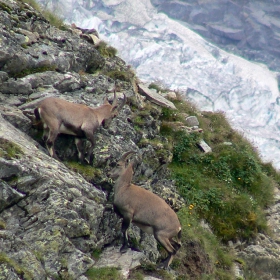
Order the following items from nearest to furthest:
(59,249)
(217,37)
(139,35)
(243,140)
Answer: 1. (59,249)
2. (243,140)
3. (139,35)
4. (217,37)

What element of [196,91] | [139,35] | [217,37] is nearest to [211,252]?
[196,91]

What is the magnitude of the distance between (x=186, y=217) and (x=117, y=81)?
173 inches

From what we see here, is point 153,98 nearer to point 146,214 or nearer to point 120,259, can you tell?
point 146,214

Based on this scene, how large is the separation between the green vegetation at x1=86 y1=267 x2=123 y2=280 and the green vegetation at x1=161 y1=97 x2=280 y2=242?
5.51 meters

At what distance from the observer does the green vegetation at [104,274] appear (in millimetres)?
8031

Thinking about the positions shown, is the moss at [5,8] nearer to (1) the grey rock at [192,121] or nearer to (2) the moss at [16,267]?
(1) the grey rock at [192,121]

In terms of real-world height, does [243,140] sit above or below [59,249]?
below

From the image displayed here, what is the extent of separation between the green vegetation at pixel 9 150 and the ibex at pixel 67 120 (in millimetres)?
1166

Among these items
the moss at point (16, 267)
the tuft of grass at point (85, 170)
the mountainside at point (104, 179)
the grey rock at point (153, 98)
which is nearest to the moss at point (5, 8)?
the mountainside at point (104, 179)

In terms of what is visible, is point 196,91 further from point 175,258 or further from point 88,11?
point 175,258

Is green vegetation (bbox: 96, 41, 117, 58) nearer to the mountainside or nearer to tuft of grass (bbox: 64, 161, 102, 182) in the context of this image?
the mountainside

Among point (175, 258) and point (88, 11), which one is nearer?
point (175, 258)

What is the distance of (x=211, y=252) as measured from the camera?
11.9 meters

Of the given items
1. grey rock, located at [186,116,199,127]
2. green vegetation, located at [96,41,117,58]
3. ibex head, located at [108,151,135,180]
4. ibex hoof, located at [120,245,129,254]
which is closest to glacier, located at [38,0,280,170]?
grey rock, located at [186,116,199,127]
